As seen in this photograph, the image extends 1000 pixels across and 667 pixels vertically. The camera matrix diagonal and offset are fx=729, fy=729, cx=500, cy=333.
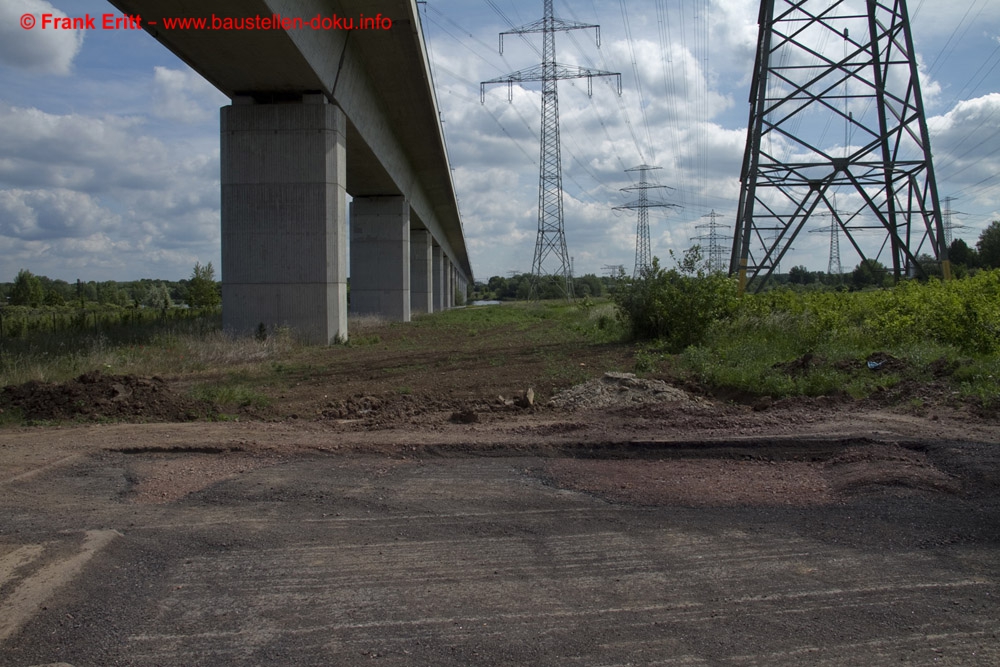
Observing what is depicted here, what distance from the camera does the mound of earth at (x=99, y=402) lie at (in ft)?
30.9

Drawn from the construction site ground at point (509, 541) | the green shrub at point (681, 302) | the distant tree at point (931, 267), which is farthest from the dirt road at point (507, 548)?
the distant tree at point (931, 267)

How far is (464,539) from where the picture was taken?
198 inches

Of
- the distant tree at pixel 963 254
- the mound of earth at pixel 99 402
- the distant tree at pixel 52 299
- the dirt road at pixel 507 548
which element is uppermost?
the distant tree at pixel 963 254

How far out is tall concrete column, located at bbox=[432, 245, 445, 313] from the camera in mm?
65750

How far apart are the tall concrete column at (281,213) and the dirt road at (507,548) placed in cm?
1219

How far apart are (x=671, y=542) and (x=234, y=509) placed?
3.31m

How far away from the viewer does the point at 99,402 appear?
9.66 m

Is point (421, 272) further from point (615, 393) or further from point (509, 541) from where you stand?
point (509, 541)

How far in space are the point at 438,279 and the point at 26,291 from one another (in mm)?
33565

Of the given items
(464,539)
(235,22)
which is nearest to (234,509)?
(464,539)

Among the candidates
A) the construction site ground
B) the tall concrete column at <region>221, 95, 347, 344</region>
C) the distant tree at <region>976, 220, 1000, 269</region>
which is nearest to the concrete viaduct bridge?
the tall concrete column at <region>221, 95, 347, 344</region>

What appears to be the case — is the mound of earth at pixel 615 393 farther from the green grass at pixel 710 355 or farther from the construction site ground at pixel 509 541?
the construction site ground at pixel 509 541

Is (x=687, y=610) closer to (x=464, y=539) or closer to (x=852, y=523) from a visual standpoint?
(x=464, y=539)

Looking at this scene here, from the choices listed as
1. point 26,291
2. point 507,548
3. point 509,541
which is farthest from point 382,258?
point 507,548
